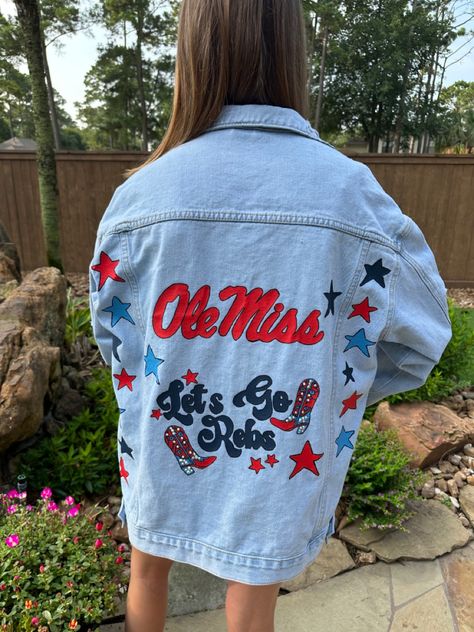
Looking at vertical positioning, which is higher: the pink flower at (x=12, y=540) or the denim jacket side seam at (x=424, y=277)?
the denim jacket side seam at (x=424, y=277)

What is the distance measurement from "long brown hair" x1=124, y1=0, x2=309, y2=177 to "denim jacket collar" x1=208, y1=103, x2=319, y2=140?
20 millimetres

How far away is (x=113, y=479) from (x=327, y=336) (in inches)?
72.4

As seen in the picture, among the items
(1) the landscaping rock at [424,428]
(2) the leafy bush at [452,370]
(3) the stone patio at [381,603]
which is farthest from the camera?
(2) the leafy bush at [452,370]

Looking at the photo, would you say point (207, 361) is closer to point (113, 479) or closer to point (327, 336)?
point (327, 336)

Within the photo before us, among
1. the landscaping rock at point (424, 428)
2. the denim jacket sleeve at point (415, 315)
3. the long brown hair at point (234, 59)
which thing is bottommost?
the landscaping rock at point (424, 428)

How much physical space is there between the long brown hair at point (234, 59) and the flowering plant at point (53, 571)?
1.34 metres

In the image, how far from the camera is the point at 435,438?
110 inches

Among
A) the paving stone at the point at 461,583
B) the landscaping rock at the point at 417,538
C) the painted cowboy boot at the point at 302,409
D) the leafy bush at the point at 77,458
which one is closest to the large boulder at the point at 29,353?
the leafy bush at the point at 77,458

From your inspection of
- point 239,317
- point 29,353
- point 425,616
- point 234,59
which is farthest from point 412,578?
point 234,59

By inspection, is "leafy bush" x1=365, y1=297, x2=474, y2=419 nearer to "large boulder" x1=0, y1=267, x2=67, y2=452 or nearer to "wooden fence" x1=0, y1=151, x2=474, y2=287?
"large boulder" x1=0, y1=267, x2=67, y2=452

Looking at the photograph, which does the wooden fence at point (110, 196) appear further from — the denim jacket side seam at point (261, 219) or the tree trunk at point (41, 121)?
the denim jacket side seam at point (261, 219)

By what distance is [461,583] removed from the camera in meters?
2.04

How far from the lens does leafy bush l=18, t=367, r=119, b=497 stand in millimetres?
2311

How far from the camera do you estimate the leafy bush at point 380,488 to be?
2209 mm
